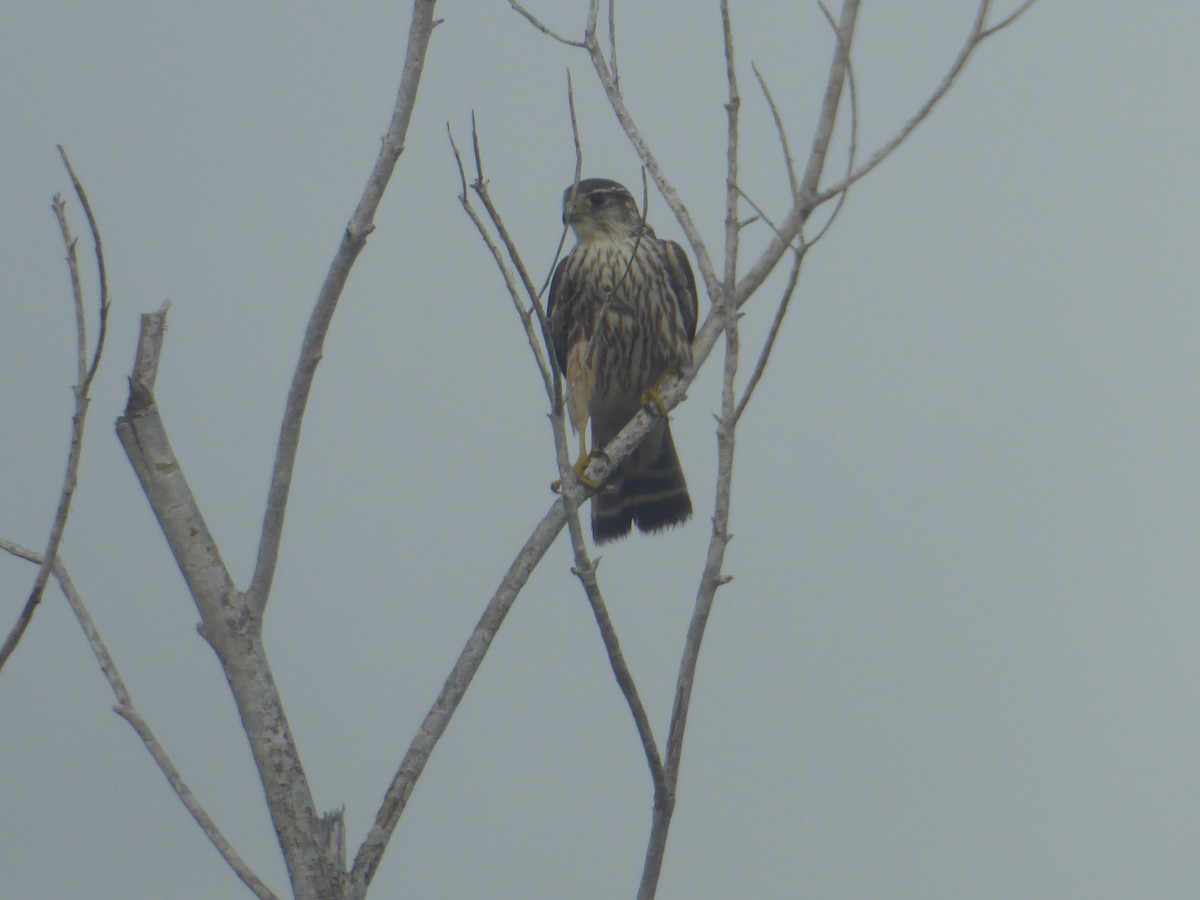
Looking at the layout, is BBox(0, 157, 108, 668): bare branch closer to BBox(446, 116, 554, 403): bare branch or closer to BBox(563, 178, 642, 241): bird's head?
BBox(446, 116, 554, 403): bare branch

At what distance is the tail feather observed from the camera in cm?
580

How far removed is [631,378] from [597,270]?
45cm

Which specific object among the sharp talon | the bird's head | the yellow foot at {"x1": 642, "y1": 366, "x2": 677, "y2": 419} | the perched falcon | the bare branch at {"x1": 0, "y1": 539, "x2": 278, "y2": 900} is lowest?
the bare branch at {"x1": 0, "y1": 539, "x2": 278, "y2": 900}

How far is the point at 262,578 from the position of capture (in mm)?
2654

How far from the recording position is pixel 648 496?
5820 millimetres

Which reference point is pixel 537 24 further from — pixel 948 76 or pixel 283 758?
pixel 283 758

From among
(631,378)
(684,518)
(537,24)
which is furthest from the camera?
(684,518)

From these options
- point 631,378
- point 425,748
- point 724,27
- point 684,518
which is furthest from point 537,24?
point 684,518

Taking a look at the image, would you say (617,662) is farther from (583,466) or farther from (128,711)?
(583,466)

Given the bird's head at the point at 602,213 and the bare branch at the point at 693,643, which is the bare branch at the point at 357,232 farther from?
the bird's head at the point at 602,213

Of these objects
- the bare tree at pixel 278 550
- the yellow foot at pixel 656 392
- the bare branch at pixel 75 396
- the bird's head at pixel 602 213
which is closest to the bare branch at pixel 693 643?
the bare tree at pixel 278 550

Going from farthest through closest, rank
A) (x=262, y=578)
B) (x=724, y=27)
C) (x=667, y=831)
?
(x=724, y=27) < (x=262, y=578) < (x=667, y=831)

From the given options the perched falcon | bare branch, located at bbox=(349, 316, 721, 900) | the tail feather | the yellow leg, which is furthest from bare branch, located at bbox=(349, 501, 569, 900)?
the tail feather

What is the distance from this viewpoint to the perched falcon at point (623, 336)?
539 centimetres
